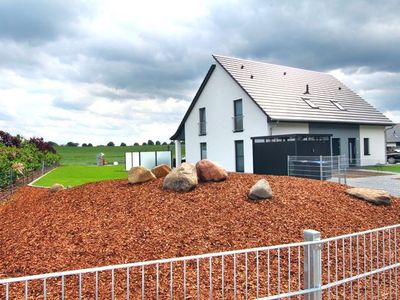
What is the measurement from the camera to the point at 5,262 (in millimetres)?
6500

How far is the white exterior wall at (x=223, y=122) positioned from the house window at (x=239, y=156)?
0.22m

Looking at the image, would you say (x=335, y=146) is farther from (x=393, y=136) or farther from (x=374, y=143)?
(x=393, y=136)

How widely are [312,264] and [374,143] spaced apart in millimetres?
29649

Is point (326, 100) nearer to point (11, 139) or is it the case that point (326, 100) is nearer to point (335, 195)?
point (335, 195)

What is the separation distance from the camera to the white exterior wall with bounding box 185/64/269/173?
24375 mm

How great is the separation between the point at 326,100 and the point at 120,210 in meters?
24.0

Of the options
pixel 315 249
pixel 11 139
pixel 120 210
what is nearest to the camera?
pixel 315 249

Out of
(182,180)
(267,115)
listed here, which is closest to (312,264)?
(182,180)

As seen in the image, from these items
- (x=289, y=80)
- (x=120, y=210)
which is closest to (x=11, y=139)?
(x=289, y=80)

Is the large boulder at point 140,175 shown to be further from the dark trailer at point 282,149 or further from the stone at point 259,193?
the dark trailer at point 282,149

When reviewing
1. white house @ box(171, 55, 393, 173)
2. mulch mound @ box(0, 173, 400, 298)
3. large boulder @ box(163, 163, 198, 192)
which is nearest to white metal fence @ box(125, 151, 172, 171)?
white house @ box(171, 55, 393, 173)

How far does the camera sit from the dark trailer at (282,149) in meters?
19.8

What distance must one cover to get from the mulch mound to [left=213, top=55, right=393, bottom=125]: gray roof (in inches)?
563

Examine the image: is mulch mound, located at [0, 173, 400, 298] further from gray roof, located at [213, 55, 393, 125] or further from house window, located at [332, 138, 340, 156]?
house window, located at [332, 138, 340, 156]
